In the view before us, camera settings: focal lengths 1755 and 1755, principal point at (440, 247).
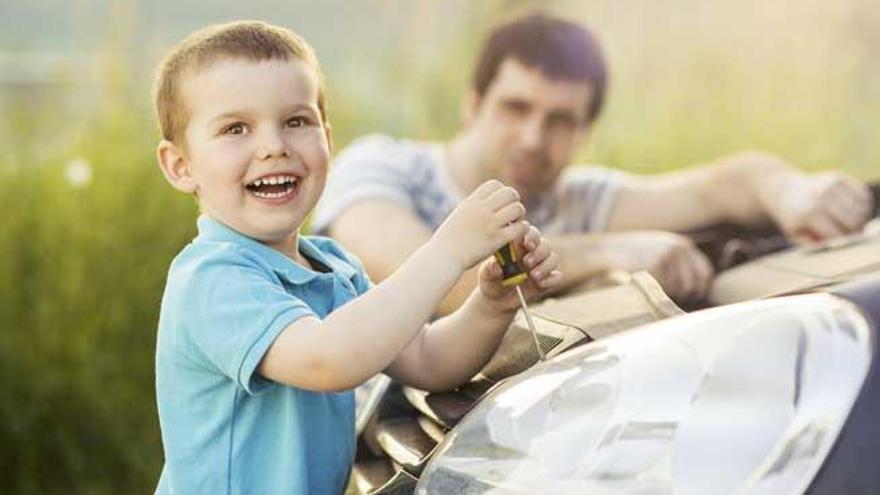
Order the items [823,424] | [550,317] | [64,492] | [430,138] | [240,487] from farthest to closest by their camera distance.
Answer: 1. [430,138]
2. [64,492]
3. [550,317]
4. [240,487]
5. [823,424]

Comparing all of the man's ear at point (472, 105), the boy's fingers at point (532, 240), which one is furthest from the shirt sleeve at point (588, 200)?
the boy's fingers at point (532, 240)

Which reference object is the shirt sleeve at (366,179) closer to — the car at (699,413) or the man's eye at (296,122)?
the man's eye at (296,122)

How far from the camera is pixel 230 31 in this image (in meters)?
2.31

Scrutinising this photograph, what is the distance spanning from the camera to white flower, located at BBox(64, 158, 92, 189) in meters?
5.60

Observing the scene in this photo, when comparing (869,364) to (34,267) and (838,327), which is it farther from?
(34,267)

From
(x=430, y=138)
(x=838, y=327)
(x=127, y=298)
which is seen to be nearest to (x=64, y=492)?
(x=127, y=298)

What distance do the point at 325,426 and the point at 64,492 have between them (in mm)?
3097

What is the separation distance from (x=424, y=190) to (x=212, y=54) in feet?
6.78

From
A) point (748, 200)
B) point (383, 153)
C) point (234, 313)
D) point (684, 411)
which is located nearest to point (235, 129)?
point (234, 313)

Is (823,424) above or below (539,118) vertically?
above

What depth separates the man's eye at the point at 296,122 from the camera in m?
2.28

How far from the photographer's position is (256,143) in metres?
2.22

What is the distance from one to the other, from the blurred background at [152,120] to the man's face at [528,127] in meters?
1.37

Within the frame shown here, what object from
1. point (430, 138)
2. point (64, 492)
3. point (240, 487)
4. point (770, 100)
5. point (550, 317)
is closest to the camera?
point (240, 487)
